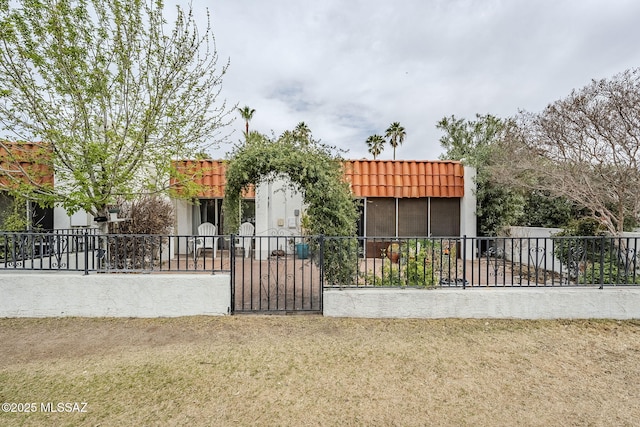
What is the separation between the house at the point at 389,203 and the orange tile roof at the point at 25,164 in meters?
4.89

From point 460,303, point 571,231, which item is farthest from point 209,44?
point 571,231

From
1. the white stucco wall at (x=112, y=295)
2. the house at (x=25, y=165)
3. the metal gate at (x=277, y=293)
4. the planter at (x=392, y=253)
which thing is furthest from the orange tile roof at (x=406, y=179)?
the white stucco wall at (x=112, y=295)

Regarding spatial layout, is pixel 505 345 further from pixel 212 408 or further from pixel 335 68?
pixel 335 68

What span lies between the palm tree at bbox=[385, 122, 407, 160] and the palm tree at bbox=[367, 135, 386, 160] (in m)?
0.85

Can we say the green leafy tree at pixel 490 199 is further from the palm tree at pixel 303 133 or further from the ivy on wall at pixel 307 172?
the palm tree at pixel 303 133

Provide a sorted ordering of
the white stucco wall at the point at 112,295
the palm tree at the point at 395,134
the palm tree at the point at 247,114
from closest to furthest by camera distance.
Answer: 1. the white stucco wall at the point at 112,295
2. the palm tree at the point at 247,114
3. the palm tree at the point at 395,134

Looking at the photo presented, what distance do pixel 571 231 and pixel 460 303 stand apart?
17.8 feet

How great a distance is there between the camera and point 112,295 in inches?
205

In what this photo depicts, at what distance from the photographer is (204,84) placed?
654 cm

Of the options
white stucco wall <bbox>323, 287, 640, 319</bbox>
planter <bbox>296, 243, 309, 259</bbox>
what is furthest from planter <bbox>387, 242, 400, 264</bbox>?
planter <bbox>296, 243, 309, 259</bbox>

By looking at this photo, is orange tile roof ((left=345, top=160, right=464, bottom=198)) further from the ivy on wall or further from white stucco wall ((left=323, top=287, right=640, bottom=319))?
white stucco wall ((left=323, top=287, right=640, bottom=319))

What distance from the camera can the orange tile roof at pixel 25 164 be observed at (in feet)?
19.1

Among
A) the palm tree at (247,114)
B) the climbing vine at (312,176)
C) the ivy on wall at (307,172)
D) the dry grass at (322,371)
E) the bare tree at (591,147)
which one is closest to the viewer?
the dry grass at (322,371)

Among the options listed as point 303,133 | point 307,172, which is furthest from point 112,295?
point 303,133
